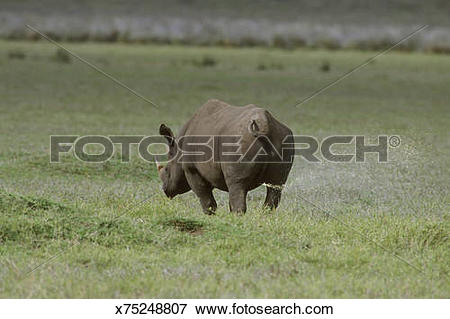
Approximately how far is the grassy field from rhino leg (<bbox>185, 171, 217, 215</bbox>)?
266 mm

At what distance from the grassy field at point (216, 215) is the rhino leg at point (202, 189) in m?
0.27

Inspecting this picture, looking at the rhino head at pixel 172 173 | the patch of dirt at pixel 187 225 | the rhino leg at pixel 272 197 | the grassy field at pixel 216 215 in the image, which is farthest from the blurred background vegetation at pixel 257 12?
the patch of dirt at pixel 187 225

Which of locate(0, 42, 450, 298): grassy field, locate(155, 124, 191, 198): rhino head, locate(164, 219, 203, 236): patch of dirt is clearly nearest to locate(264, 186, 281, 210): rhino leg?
locate(0, 42, 450, 298): grassy field

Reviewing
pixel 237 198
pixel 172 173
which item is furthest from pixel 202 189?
pixel 237 198

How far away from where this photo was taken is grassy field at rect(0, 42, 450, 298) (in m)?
7.54

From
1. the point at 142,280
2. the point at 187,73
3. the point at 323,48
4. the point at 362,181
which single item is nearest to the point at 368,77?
the point at 187,73

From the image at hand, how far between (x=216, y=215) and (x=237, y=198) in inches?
11.6

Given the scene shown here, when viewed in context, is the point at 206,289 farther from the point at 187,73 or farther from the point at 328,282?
the point at 187,73

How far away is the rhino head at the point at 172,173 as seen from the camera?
10820 millimetres

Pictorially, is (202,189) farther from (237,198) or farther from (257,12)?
(257,12)

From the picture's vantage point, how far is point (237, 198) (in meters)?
9.54

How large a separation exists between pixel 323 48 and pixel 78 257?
40436 mm

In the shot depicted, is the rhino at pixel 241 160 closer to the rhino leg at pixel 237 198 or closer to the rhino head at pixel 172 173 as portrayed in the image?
the rhino leg at pixel 237 198

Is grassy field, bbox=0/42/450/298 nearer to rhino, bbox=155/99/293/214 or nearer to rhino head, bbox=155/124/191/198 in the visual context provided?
rhino head, bbox=155/124/191/198
